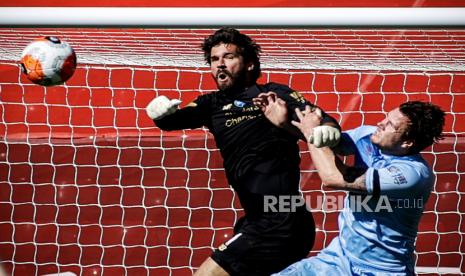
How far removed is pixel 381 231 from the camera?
2963 mm

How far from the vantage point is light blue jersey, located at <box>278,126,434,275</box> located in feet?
9.61

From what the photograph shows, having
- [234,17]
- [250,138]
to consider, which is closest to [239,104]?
[250,138]

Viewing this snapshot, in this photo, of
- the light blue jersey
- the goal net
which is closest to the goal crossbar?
the light blue jersey

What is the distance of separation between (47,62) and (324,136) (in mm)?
1189

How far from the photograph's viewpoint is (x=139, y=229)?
15.9ft

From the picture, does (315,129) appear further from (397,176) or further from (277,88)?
(277,88)

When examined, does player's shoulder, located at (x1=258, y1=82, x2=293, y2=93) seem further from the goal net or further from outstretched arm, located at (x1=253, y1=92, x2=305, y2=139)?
the goal net

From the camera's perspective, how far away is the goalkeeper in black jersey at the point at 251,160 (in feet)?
10.3

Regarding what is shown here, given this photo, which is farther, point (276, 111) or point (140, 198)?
point (140, 198)

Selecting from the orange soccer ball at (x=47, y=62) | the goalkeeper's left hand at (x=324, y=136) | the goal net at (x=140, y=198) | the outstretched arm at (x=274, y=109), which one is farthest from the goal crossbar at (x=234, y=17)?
the goal net at (x=140, y=198)

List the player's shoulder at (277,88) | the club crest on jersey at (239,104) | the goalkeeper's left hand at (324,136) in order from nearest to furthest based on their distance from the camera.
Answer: the goalkeeper's left hand at (324,136) → the player's shoulder at (277,88) → the club crest on jersey at (239,104)

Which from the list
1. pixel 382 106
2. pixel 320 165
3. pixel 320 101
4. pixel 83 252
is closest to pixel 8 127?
pixel 83 252

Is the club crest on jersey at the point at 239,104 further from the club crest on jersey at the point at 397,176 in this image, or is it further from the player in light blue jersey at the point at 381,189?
the club crest on jersey at the point at 397,176

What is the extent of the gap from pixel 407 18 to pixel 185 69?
2835 millimetres
